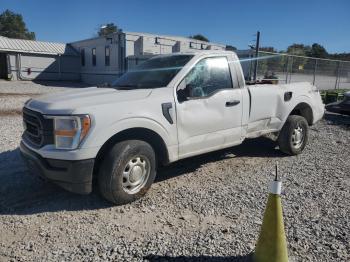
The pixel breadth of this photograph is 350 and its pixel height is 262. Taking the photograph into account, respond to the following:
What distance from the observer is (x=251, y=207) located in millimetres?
4094

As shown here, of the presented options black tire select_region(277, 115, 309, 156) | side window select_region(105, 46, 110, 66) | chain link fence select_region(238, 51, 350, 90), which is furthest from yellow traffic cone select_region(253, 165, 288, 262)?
side window select_region(105, 46, 110, 66)

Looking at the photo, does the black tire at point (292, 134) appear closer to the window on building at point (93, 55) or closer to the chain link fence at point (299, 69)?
the chain link fence at point (299, 69)

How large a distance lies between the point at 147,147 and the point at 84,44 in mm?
29845

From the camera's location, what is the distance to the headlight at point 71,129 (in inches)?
138

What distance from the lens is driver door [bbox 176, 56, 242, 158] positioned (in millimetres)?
4387

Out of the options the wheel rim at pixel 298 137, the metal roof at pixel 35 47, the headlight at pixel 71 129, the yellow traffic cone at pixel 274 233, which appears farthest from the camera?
the metal roof at pixel 35 47

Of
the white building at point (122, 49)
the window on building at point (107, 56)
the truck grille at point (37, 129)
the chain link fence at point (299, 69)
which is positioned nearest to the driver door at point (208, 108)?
the truck grille at point (37, 129)

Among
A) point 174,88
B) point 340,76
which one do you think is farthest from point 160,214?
point 340,76

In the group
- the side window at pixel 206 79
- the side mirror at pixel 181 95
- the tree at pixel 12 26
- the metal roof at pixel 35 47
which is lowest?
the side mirror at pixel 181 95

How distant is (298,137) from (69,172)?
4.50 meters

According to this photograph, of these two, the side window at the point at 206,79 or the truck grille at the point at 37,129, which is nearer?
the truck grille at the point at 37,129

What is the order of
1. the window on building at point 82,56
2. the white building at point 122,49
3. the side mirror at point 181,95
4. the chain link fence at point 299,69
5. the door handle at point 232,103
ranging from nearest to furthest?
the side mirror at point 181,95
the door handle at point 232,103
the chain link fence at point 299,69
the white building at point 122,49
the window on building at point 82,56

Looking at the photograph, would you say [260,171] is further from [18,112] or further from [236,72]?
[18,112]

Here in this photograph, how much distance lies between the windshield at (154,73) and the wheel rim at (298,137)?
273 cm
